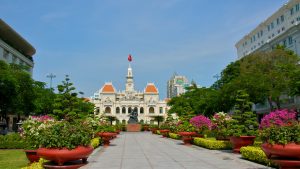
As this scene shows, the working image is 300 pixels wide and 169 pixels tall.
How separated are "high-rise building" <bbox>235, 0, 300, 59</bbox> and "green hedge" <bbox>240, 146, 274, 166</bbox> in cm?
3226

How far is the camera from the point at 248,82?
36.1 metres

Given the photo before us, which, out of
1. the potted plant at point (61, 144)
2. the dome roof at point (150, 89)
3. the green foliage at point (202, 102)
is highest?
the dome roof at point (150, 89)

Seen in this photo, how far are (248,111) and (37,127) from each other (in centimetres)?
1244

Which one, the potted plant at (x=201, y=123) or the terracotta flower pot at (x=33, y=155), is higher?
the potted plant at (x=201, y=123)

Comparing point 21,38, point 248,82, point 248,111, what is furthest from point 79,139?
point 21,38

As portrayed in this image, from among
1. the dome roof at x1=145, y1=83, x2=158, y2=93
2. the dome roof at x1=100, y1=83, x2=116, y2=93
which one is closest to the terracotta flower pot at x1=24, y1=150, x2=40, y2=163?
the dome roof at x1=100, y1=83, x2=116, y2=93

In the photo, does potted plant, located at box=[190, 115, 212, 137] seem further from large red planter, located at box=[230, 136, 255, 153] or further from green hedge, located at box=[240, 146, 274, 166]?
green hedge, located at box=[240, 146, 274, 166]

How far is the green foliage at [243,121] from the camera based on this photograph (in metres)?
17.2

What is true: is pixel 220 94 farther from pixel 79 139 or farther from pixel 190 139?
pixel 79 139

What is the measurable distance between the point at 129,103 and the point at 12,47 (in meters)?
77.1

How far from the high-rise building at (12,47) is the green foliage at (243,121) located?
3488 centimetres

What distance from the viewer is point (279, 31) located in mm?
50750

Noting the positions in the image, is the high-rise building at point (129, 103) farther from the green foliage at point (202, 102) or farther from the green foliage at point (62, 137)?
the green foliage at point (62, 137)

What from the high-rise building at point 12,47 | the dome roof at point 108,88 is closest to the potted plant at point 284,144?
the high-rise building at point 12,47
